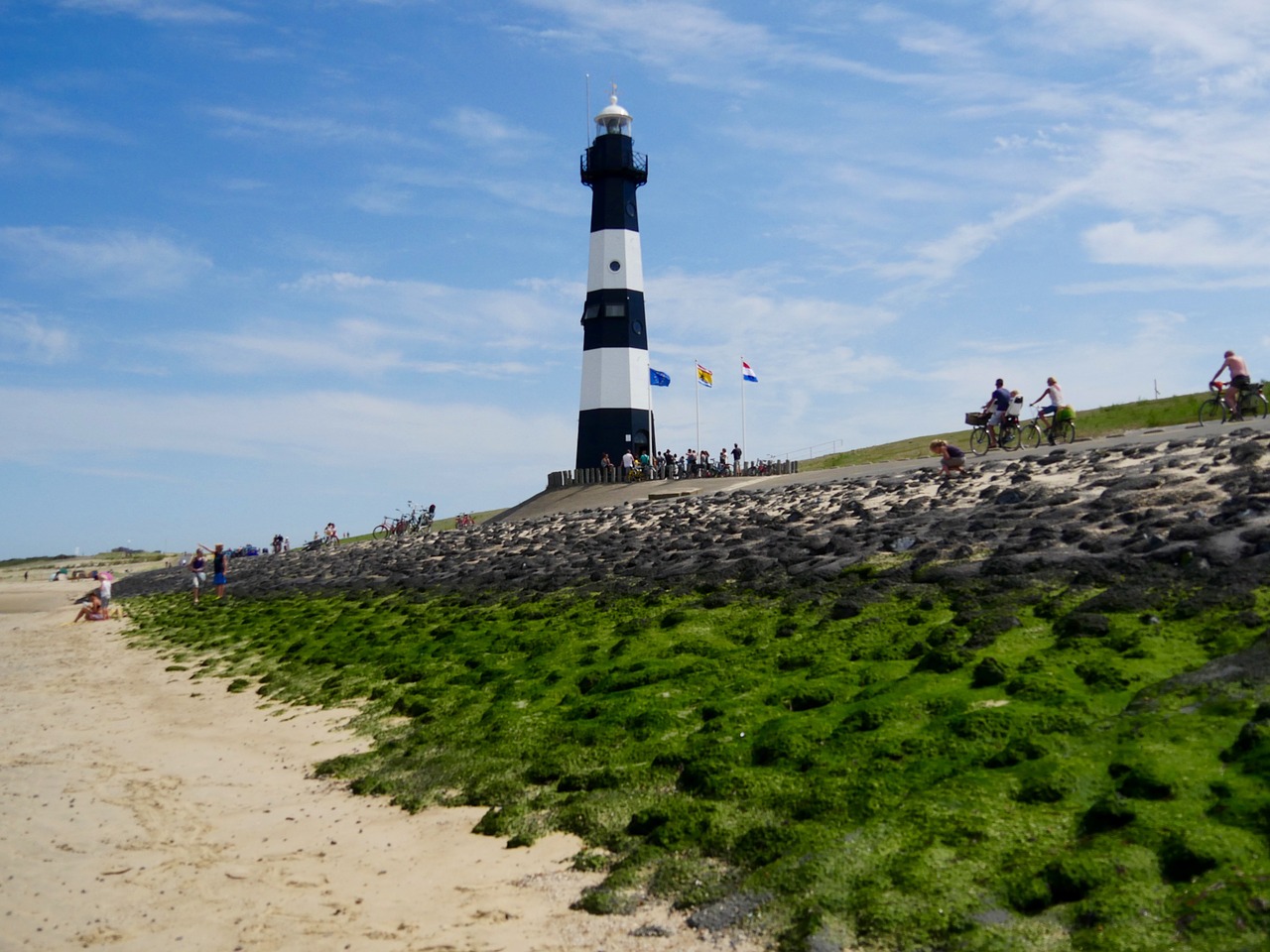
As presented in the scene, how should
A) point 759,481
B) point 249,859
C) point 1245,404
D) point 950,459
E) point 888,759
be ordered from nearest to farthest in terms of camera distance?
point 888,759 < point 249,859 < point 950,459 < point 1245,404 < point 759,481

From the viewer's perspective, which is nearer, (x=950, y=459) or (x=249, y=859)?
(x=249, y=859)

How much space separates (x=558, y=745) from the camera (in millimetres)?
11492

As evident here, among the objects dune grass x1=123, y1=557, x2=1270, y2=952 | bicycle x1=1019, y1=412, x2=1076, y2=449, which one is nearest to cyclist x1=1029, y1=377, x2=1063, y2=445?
bicycle x1=1019, y1=412, x2=1076, y2=449

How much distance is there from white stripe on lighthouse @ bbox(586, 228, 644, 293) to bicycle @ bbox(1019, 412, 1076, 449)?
2446 centimetres

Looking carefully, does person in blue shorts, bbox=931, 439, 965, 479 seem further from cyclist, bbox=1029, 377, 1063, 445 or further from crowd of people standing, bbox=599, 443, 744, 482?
crowd of people standing, bbox=599, 443, 744, 482

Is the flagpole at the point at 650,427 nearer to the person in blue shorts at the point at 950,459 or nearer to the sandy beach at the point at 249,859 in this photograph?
the person in blue shorts at the point at 950,459

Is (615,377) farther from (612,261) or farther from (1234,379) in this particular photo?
(1234,379)

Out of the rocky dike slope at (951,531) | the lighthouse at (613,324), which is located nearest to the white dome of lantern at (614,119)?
the lighthouse at (613,324)

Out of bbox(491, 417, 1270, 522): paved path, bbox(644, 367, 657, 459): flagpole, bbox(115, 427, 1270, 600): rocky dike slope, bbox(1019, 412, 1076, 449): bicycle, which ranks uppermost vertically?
bbox(644, 367, 657, 459): flagpole

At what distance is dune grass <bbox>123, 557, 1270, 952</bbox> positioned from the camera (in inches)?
266

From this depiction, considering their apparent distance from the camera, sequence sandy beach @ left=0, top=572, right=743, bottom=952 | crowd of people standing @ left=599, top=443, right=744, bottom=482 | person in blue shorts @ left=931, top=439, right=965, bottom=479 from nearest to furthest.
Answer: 1. sandy beach @ left=0, top=572, right=743, bottom=952
2. person in blue shorts @ left=931, top=439, right=965, bottom=479
3. crowd of people standing @ left=599, top=443, right=744, bottom=482

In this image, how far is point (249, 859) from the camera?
31.7 feet

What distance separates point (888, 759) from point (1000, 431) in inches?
949

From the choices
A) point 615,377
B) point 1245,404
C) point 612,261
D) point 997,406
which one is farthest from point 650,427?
point 1245,404
